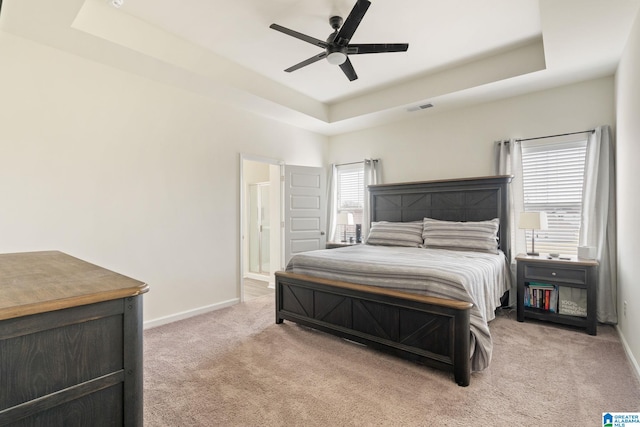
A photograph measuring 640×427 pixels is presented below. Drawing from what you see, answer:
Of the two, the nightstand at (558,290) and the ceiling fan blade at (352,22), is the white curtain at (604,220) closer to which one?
the nightstand at (558,290)

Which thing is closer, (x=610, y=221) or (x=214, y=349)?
(x=214, y=349)

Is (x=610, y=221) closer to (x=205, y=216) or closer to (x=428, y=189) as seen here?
(x=428, y=189)

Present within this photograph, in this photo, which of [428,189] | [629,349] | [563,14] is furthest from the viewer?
[428,189]

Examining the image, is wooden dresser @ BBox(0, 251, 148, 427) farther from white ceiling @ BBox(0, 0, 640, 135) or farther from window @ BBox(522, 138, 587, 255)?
window @ BBox(522, 138, 587, 255)

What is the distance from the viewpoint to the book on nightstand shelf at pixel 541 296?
3570mm

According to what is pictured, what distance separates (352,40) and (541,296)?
3595mm

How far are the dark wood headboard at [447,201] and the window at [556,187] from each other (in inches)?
14.0

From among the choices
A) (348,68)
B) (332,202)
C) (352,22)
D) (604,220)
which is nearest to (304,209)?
(332,202)

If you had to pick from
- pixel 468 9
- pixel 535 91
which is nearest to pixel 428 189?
pixel 535 91

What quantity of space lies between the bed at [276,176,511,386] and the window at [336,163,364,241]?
1.70 metres

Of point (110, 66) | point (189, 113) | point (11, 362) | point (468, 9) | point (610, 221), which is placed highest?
point (468, 9)

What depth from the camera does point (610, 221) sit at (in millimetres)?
3510

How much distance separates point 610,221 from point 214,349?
4.39m

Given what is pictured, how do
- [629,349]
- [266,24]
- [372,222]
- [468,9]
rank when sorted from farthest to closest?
[372,222] → [266,24] → [468,9] → [629,349]
